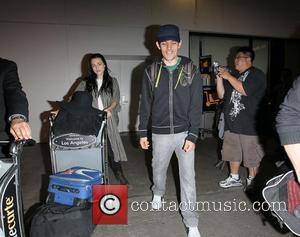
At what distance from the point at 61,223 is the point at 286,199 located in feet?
5.05

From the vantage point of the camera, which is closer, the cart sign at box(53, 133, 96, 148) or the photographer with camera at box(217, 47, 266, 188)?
the cart sign at box(53, 133, 96, 148)

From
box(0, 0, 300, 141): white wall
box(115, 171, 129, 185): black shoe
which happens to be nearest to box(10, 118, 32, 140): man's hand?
box(115, 171, 129, 185): black shoe

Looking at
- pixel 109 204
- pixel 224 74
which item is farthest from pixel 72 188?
pixel 224 74

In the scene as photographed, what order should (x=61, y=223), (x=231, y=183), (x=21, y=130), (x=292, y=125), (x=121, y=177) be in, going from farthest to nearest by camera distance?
(x=121, y=177) < (x=231, y=183) < (x=61, y=223) < (x=21, y=130) < (x=292, y=125)

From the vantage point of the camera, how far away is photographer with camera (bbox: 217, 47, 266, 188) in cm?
325

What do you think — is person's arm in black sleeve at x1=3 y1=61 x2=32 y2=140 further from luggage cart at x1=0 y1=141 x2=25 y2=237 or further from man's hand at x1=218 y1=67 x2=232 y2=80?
man's hand at x1=218 y1=67 x2=232 y2=80

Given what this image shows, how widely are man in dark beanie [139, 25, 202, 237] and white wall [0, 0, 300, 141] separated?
4.80 metres

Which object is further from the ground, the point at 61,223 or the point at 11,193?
the point at 11,193


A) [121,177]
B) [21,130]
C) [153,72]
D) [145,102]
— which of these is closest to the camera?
[21,130]

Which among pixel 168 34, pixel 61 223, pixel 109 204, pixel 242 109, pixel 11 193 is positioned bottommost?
pixel 109 204

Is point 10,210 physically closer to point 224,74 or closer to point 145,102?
point 145,102

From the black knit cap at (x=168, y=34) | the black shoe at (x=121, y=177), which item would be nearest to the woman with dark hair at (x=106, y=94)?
the black shoe at (x=121, y=177)

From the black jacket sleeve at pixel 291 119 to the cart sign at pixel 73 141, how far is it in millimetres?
1765

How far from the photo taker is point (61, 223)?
6.70ft
